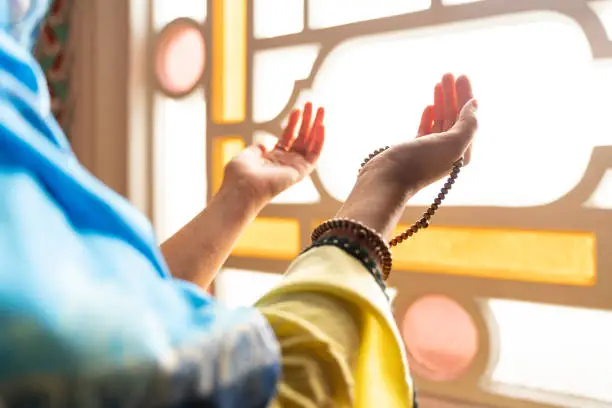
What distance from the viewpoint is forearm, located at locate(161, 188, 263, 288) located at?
2.30ft

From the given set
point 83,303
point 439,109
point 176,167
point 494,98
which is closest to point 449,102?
point 439,109

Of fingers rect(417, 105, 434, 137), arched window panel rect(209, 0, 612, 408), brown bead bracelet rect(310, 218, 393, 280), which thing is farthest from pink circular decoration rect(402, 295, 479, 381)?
brown bead bracelet rect(310, 218, 393, 280)

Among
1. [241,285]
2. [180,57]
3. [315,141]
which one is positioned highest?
[180,57]

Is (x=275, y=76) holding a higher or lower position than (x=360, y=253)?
higher

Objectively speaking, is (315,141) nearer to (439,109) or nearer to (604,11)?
(439,109)

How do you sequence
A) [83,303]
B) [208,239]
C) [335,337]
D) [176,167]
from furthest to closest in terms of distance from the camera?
[176,167] < [208,239] < [335,337] < [83,303]

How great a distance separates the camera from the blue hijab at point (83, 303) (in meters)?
0.23

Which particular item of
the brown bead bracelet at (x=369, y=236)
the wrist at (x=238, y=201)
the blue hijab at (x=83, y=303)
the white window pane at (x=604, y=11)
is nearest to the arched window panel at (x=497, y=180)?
the white window pane at (x=604, y=11)

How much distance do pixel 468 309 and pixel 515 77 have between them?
1.06 ft

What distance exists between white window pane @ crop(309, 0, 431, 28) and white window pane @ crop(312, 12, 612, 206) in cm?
5

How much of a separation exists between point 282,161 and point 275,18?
35 centimetres

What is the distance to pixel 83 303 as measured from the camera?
242 mm

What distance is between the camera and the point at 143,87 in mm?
1251

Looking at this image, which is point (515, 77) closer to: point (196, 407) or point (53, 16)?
point (196, 407)
